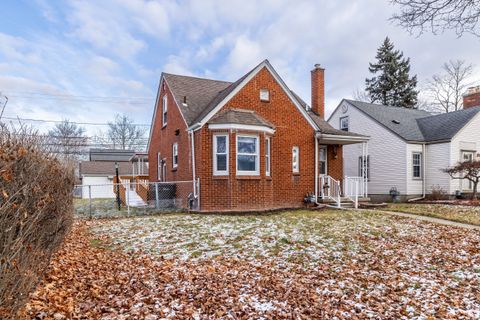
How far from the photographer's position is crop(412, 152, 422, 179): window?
18734 mm

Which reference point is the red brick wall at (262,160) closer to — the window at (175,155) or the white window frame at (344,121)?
the window at (175,155)

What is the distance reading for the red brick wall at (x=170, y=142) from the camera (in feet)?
44.2

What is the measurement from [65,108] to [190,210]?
36.3 meters

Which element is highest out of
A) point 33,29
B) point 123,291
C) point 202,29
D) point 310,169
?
point 202,29

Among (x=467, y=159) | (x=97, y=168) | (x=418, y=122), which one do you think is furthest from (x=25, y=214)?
(x=97, y=168)

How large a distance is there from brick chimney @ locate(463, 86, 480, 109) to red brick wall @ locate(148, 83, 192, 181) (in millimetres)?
21031

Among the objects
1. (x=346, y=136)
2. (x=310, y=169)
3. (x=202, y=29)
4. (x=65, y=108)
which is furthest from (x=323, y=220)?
(x=65, y=108)

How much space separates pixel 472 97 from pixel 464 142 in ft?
21.0

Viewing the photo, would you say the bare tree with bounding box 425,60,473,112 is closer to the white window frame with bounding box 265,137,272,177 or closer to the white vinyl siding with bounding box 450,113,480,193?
the white vinyl siding with bounding box 450,113,480,193

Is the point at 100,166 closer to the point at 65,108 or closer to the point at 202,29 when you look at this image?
the point at 65,108

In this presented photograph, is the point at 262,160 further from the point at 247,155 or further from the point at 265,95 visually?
the point at 265,95

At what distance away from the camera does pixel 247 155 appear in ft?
39.6

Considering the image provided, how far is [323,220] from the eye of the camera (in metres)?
10.2

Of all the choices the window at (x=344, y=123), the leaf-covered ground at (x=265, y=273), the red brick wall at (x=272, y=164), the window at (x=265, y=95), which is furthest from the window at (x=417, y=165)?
the window at (x=265, y=95)
